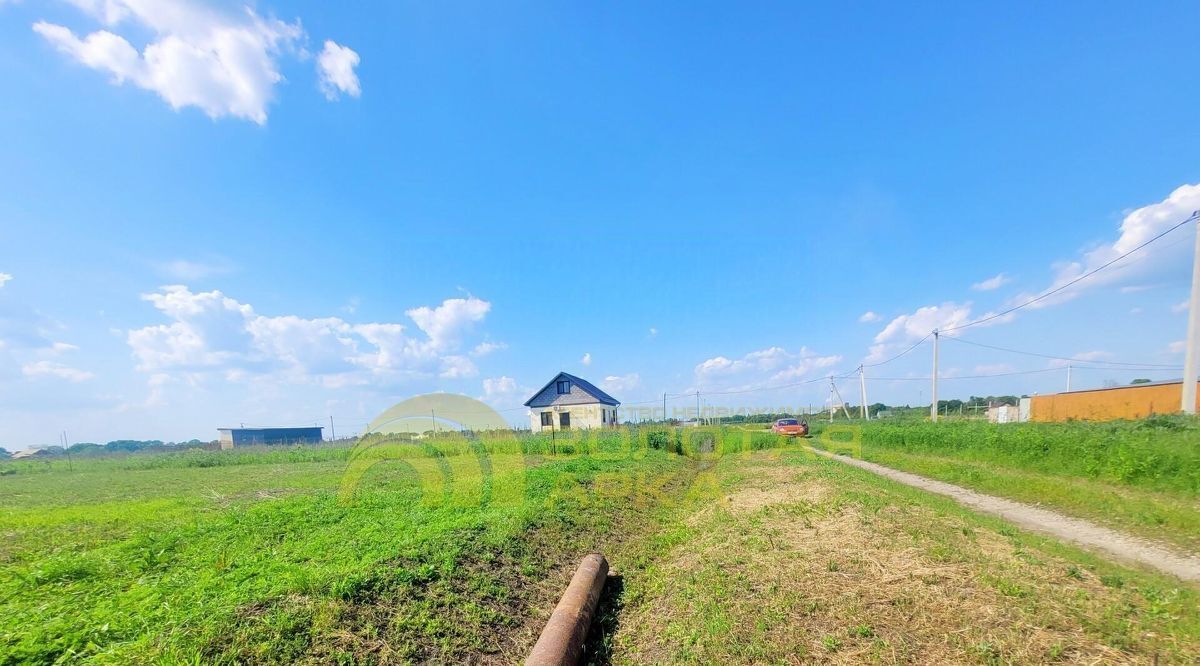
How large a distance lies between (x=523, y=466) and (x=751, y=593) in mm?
10704

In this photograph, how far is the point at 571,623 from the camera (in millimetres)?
4297

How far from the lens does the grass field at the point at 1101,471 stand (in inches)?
297

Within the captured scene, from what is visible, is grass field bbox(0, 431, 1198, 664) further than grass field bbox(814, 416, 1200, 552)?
No

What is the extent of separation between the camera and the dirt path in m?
5.69

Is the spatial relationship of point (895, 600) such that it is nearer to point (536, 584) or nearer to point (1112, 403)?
point (536, 584)

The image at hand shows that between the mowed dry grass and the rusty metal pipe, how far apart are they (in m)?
0.49

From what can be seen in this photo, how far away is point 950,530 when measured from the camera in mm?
6520

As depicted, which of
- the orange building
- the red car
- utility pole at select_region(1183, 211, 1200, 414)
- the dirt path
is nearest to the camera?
the dirt path

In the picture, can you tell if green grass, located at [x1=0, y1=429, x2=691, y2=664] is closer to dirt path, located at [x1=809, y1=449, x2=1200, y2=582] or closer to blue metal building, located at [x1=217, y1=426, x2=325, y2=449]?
dirt path, located at [x1=809, y1=449, x2=1200, y2=582]

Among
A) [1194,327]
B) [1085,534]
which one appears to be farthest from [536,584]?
[1194,327]

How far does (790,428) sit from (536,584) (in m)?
27.7

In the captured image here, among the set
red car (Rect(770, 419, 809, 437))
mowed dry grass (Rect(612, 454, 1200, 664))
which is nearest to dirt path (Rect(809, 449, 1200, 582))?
mowed dry grass (Rect(612, 454, 1200, 664))

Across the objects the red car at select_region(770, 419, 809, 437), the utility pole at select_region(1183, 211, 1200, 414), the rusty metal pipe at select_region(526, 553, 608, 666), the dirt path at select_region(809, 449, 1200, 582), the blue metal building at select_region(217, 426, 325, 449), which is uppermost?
the utility pole at select_region(1183, 211, 1200, 414)

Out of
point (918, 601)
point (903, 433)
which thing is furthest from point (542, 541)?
point (903, 433)
